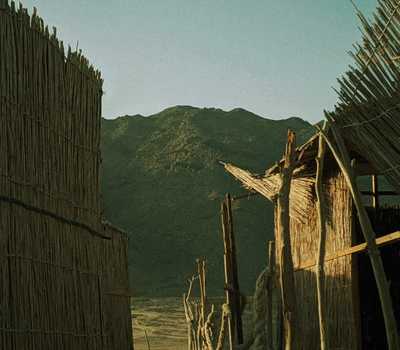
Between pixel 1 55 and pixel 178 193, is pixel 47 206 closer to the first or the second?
pixel 1 55

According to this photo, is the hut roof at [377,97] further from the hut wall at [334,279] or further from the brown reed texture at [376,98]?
the hut wall at [334,279]

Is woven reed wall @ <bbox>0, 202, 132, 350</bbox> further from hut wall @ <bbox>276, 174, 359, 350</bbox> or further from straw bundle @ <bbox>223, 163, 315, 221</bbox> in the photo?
straw bundle @ <bbox>223, 163, 315, 221</bbox>

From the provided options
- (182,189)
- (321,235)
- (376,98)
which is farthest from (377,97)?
(182,189)

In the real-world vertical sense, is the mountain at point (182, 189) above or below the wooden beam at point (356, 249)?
above

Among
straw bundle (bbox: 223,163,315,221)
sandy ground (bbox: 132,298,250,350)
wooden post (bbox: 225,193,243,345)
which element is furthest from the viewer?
sandy ground (bbox: 132,298,250,350)

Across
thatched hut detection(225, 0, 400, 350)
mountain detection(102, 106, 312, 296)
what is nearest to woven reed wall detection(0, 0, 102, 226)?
thatched hut detection(225, 0, 400, 350)

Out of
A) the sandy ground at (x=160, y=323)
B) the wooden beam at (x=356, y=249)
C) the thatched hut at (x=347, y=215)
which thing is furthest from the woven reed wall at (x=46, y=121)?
the sandy ground at (x=160, y=323)

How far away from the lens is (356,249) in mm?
8461

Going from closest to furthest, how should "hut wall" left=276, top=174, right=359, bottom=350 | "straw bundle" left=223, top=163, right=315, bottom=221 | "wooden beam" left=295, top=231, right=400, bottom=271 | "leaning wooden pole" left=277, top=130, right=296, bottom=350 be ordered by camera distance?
"leaning wooden pole" left=277, top=130, right=296, bottom=350, "wooden beam" left=295, top=231, right=400, bottom=271, "hut wall" left=276, top=174, right=359, bottom=350, "straw bundle" left=223, top=163, right=315, bottom=221

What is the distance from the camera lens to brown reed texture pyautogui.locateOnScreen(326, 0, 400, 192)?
5.22 m

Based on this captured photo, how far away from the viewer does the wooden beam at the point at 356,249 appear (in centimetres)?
683

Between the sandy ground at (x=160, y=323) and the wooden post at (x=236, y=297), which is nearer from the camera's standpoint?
the wooden post at (x=236, y=297)

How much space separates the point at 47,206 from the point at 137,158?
136ft

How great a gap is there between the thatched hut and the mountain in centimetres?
2102
